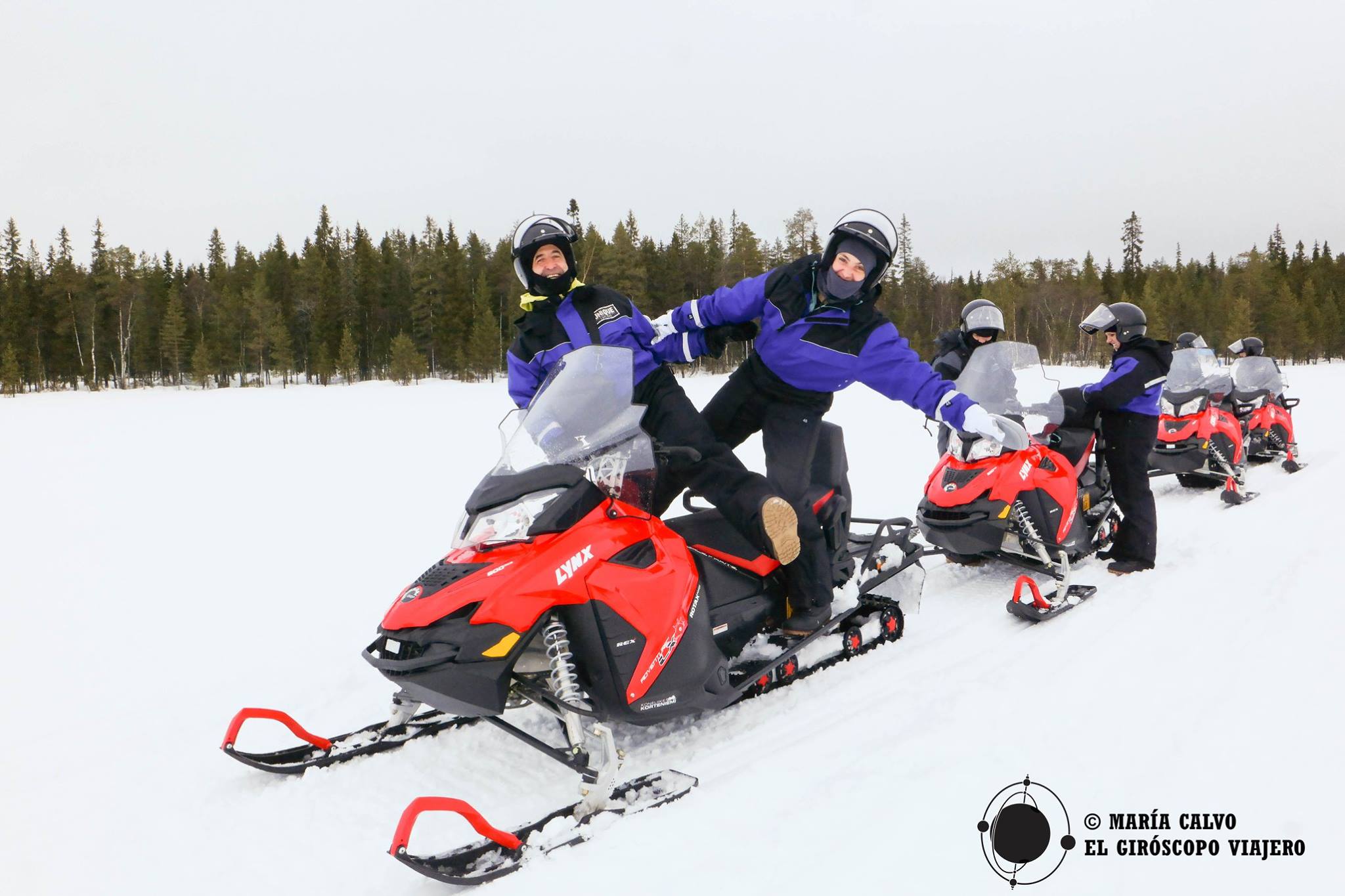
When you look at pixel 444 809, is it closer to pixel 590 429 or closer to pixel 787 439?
pixel 590 429

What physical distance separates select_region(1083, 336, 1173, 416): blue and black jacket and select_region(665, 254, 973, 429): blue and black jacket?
7.98ft

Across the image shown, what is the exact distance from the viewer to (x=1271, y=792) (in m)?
2.34

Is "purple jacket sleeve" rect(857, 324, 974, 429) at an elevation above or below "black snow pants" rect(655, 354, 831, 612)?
above

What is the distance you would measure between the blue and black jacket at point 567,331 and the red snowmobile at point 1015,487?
2.21 meters

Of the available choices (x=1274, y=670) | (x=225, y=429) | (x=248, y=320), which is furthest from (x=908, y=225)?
(x=1274, y=670)

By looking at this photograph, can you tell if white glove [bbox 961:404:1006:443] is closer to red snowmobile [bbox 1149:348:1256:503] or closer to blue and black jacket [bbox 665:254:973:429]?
blue and black jacket [bbox 665:254:973:429]

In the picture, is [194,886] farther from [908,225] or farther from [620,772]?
[908,225]

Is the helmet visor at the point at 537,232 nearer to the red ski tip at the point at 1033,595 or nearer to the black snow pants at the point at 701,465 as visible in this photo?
the black snow pants at the point at 701,465

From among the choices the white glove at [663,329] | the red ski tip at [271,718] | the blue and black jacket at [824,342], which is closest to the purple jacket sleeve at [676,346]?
the white glove at [663,329]

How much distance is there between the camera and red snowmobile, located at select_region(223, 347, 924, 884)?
7.87ft

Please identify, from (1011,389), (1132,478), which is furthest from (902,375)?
(1132,478)

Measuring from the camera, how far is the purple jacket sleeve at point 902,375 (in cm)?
356

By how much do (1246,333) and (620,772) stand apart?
61477 mm

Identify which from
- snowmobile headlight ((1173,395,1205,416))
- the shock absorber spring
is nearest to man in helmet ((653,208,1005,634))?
the shock absorber spring
